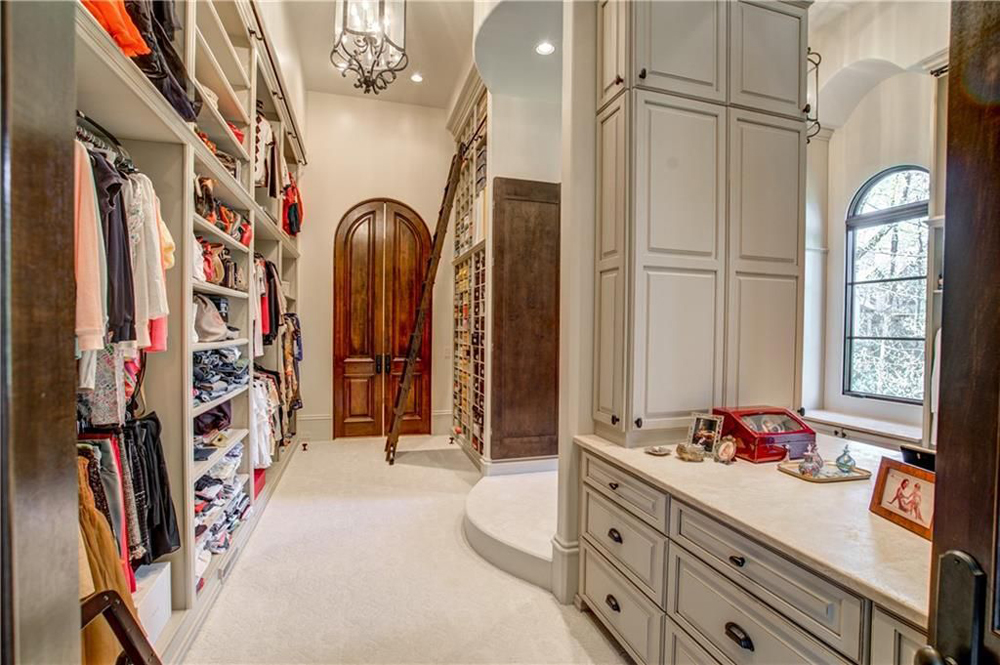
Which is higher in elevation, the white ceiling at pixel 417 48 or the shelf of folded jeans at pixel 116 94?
the white ceiling at pixel 417 48

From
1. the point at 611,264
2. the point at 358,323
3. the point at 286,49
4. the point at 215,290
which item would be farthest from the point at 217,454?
the point at 286,49

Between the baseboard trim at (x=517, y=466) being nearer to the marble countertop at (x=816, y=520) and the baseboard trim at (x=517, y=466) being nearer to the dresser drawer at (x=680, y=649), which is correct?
the marble countertop at (x=816, y=520)

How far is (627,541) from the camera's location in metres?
1.80

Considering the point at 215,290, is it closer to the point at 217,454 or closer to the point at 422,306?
the point at 217,454

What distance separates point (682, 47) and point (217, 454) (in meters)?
2.99

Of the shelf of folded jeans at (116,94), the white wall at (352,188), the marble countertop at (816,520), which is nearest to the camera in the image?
the marble countertop at (816,520)

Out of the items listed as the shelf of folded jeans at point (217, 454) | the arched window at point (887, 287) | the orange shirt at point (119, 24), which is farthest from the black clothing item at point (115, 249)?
the arched window at point (887, 287)

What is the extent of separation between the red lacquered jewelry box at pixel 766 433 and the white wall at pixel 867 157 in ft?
9.25

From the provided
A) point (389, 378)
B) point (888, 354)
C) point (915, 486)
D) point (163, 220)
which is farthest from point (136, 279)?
point (888, 354)

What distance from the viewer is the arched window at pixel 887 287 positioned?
12.8 ft

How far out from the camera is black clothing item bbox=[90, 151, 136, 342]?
138 cm

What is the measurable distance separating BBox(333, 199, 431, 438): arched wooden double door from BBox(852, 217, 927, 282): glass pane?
4496mm

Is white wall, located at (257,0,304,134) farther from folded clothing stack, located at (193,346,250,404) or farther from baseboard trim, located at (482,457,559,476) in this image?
baseboard trim, located at (482,457,559,476)

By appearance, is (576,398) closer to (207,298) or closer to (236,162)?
(207,298)
